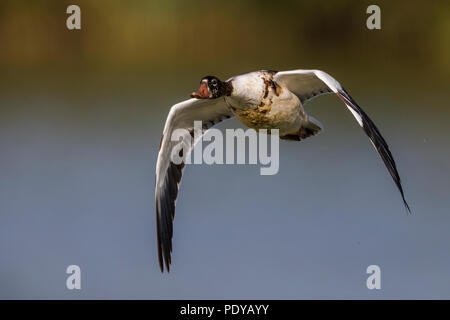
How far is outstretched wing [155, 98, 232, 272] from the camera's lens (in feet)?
13.0

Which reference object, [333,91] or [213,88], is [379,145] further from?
[213,88]

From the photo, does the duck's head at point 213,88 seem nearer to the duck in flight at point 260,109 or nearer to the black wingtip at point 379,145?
the duck in flight at point 260,109

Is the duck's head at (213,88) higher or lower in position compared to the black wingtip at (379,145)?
higher

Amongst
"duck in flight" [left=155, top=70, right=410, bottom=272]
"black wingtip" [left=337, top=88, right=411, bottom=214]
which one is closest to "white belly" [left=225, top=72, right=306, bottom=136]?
"duck in flight" [left=155, top=70, right=410, bottom=272]

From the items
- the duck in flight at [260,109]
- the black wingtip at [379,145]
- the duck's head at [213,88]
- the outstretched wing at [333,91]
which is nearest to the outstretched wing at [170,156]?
the duck in flight at [260,109]

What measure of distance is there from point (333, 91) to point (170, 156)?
107cm

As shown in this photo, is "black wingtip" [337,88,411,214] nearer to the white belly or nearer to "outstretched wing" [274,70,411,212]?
"outstretched wing" [274,70,411,212]

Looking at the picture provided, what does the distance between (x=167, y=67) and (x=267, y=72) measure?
17.2ft

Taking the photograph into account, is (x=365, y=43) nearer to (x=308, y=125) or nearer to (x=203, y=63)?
(x=203, y=63)

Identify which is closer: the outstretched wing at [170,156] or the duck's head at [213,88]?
the duck's head at [213,88]

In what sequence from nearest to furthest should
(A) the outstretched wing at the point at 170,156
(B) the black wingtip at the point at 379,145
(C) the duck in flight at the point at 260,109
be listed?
(B) the black wingtip at the point at 379,145
(C) the duck in flight at the point at 260,109
(A) the outstretched wing at the point at 170,156

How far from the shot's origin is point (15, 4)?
914cm

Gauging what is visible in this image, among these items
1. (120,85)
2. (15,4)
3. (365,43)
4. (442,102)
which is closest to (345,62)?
(365,43)

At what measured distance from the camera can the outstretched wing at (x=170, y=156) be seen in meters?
3.96
